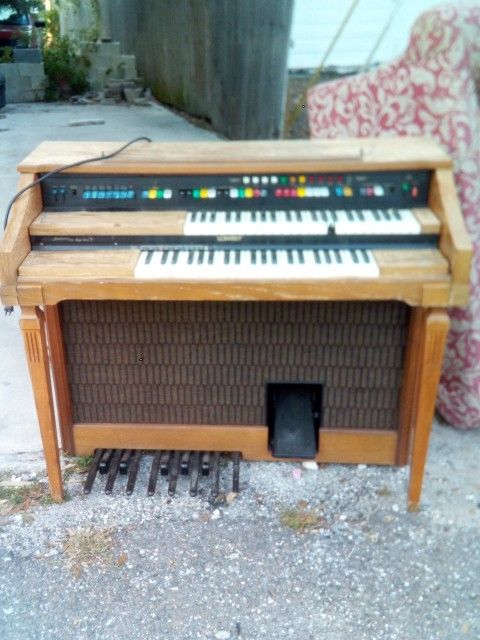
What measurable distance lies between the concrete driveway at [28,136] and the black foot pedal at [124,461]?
0.36 m

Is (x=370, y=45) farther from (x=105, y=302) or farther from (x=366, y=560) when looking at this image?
(x=366, y=560)

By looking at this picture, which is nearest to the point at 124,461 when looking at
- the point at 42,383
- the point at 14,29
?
the point at 42,383

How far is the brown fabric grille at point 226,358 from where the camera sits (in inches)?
89.1

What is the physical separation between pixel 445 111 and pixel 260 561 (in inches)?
60.6

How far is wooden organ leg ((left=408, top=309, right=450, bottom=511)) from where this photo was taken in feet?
6.36

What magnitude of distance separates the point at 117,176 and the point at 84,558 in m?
1.15

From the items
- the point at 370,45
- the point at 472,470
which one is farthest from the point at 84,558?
the point at 370,45

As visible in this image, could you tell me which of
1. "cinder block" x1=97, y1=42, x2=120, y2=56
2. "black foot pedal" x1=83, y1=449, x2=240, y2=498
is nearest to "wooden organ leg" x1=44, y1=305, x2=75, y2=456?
"black foot pedal" x1=83, y1=449, x2=240, y2=498

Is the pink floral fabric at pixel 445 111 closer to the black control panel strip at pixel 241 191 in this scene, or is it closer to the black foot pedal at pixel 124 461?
the black control panel strip at pixel 241 191

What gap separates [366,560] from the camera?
6.97 feet

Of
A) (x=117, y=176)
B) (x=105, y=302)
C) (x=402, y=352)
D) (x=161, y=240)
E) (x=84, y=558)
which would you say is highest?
(x=117, y=176)

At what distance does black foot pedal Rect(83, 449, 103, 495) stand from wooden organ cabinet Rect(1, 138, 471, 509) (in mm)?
42

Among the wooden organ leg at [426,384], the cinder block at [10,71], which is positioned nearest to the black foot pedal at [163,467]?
the wooden organ leg at [426,384]

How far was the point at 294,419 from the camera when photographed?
2.44 metres
